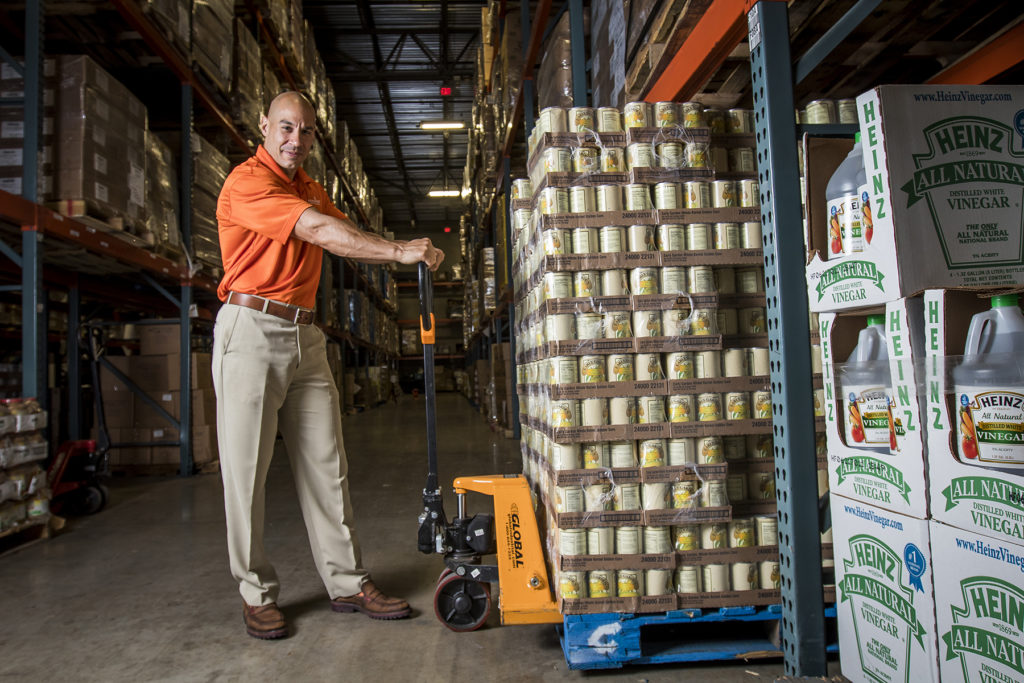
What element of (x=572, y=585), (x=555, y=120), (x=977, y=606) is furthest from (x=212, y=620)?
(x=977, y=606)

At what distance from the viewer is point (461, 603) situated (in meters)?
2.62

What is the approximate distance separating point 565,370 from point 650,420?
0.36 metres

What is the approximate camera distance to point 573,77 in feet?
15.9

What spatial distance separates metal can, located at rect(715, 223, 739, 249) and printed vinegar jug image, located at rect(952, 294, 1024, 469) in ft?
3.60

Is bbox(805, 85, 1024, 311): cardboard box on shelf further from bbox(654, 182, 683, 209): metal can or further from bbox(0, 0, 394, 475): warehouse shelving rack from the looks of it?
bbox(0, 0, 394, 475): warehouse shelving rack

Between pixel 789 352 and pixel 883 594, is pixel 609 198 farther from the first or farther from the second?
pixel 883 594

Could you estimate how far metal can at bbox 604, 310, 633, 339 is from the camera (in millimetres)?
2389

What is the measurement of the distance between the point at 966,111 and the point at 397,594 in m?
2.87

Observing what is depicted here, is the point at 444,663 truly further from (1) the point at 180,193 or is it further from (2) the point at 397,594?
(1) the point at 180,193

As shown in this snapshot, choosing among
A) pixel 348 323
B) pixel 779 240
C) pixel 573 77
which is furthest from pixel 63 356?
pixel 779 240

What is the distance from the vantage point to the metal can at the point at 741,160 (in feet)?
8.77

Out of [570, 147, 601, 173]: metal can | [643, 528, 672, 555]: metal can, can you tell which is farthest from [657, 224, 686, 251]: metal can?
[643, 528, 672, 555]: metal can

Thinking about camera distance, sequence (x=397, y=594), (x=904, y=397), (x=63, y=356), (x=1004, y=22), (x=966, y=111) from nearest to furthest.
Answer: (x=904, y=397) < (x=966, y=111) < (x=1004, y=22) < (x=397, y=594) < (x=63, y=356)

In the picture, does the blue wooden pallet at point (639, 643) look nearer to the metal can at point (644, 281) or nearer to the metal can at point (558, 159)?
the metal can at point (644, 281)
